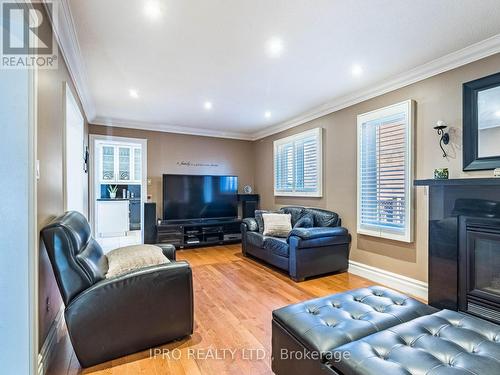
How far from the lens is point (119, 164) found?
6848mm

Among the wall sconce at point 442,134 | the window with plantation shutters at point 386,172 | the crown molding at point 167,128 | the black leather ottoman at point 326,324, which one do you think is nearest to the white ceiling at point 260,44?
the window with plantation shutters at point 386,172

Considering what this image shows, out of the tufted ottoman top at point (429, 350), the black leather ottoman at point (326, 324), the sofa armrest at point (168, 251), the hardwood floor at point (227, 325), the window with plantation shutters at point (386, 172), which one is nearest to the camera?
the tufted ottoman top at point (429, 350)

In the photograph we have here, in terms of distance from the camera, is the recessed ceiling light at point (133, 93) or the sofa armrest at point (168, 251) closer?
the sofa armrest at point (168, 251)

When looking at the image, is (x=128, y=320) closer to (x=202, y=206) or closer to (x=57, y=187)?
(x=57, y=187)

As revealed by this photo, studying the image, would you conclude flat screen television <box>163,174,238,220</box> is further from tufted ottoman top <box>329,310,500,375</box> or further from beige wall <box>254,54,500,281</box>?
tufted ottoman top <box>329,310,500,375</box>

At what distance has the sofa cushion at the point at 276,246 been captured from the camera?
371 centimetres

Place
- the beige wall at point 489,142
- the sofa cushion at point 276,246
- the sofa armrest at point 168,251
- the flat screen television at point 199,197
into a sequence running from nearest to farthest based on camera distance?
the beige wall at point 489,142 → the sofa armrest at point 168,251 → the sofa cushion at point 276,246 → the flat screen television at point 199,197

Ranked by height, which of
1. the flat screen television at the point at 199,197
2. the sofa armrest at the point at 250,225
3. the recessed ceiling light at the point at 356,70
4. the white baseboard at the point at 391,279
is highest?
the recessed ceiling light at the point at 356,70

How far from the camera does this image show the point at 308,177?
15.7 feet

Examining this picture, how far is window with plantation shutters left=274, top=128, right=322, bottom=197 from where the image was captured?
458 cm

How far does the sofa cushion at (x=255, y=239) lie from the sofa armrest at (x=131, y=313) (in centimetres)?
220

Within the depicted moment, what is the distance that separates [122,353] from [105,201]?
575 centimetres

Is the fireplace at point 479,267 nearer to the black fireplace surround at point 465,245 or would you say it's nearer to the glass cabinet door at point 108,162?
the black fireplace surround at point 465,245

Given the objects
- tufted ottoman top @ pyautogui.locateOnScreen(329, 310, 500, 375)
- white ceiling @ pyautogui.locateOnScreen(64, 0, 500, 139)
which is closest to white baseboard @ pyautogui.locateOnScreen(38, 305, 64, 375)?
tufted ottoman top @ pyautogui.locateOnScreen(329, 310, 500, 375)
